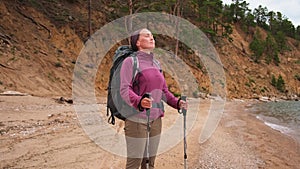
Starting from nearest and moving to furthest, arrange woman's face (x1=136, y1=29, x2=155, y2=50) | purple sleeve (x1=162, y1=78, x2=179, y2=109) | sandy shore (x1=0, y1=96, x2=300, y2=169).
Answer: woman's face (x1=136, y1=29, x2=155, y2=50) < purple sleeve (x1=162, y1=78, x2=179, y2=109) < sandy shore (x1=0, y1=96, x2=300, y2=169)

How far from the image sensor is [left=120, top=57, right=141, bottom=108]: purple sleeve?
2490 mm

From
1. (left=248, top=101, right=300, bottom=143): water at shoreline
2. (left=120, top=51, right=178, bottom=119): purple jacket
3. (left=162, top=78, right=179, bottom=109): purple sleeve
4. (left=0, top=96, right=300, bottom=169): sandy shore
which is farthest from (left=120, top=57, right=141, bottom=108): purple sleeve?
(left=248, top=101, right=300, bottom=143): water at shoreline

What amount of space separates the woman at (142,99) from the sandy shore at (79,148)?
5.94 ft

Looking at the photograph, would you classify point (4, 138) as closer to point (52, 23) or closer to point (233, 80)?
point (52, 23)

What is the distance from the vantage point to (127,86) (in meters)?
2.52

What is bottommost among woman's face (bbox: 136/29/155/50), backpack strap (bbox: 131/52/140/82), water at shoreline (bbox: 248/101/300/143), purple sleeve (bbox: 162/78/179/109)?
water at shoreline (bbox: 248/101/300/143)

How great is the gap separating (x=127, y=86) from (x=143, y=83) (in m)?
0.22

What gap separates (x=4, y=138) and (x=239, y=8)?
60.9 m

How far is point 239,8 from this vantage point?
191 feet

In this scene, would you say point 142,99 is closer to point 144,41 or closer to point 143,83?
point 143,83

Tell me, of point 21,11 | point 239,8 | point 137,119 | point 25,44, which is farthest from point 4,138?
point 239,8

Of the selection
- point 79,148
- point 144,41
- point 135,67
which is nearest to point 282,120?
point 79,148

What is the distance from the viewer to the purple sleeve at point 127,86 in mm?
2490

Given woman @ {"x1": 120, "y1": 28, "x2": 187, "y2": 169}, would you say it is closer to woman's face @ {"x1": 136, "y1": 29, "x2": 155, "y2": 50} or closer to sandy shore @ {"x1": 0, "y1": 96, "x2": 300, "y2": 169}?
woman's face @ {"x1": 136, "y1": 29, "x2": 155, "y2": 50}
